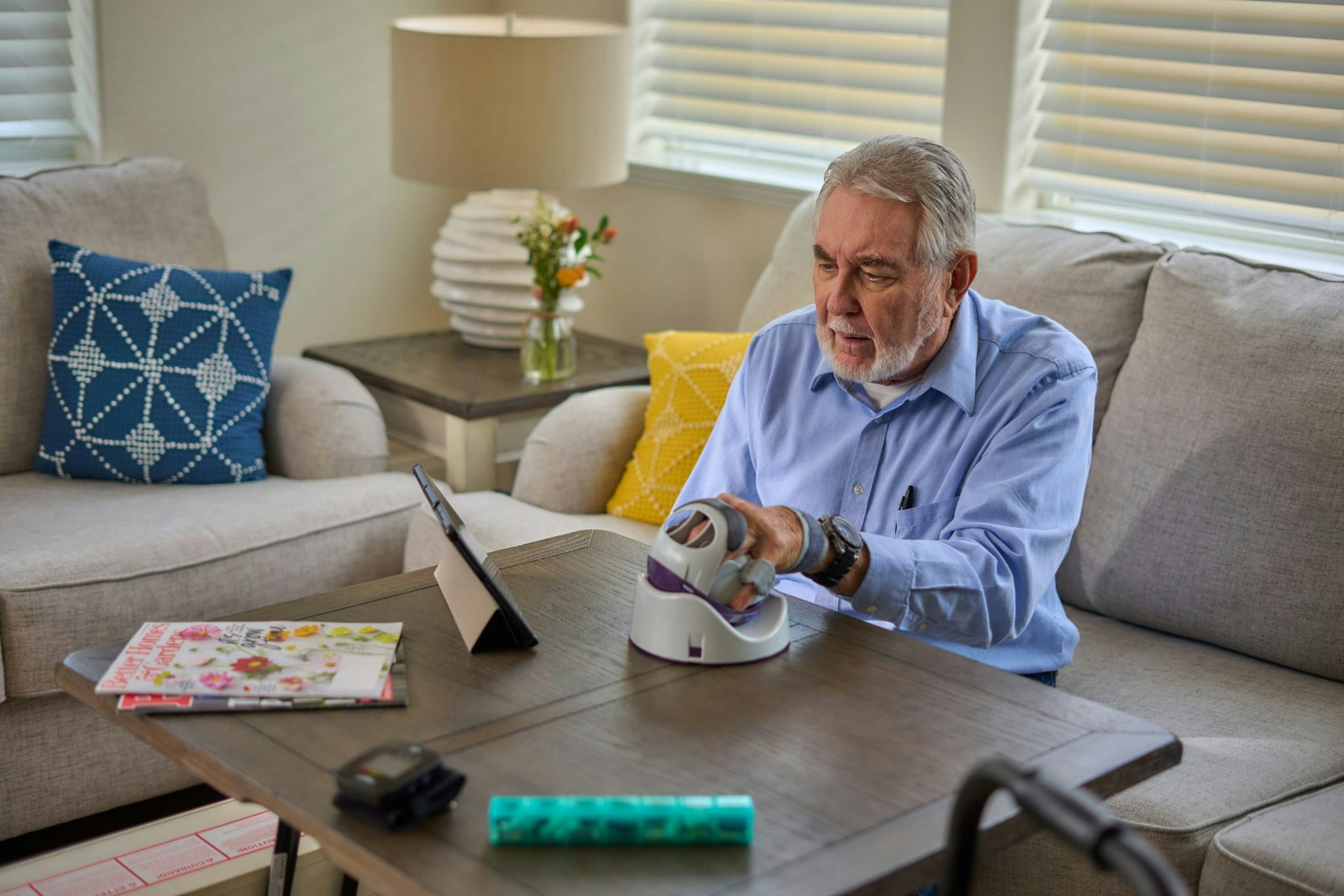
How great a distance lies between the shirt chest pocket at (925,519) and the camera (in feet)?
5.24

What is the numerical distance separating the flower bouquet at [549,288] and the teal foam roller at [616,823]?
1914 mm

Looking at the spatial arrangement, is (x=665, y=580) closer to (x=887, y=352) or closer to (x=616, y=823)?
(x=616, y=823)

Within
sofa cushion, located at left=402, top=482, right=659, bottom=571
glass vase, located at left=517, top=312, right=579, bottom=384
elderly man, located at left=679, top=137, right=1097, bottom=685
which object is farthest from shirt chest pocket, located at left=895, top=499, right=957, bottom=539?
glass vase, located at left=517, top=312, right=579, bottom=384

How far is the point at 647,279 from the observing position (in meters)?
3.46

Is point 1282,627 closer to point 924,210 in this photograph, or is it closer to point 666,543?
point 924,210

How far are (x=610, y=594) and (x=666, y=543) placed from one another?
218mm

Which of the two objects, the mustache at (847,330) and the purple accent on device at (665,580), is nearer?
the purple accent on device at (665,580)

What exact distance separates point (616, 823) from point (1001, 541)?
0.66m

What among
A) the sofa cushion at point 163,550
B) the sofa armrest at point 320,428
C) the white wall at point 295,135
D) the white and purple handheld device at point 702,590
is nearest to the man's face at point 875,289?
the white and purple handheld device at point 702,590

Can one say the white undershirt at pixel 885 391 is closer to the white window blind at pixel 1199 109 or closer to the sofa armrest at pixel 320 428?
the white window blind at pixel 1199 109

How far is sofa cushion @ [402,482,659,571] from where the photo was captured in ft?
7.62

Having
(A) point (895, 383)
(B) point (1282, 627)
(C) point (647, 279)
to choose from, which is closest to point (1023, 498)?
(A) point (895, 383)

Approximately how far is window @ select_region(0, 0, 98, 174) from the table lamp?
2.41 feet

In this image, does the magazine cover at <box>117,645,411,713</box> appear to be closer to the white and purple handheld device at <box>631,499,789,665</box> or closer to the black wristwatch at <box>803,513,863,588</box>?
the white and purple handheld device at <box>631,499,789,665</box>
